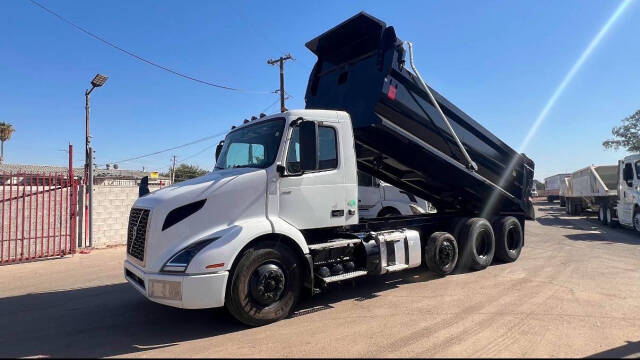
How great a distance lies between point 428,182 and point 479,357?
4397mm

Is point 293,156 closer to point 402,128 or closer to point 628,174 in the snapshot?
point 402,128

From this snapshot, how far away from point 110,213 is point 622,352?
12732 mm

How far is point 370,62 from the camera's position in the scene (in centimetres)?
598

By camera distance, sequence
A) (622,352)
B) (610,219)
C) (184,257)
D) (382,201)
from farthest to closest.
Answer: (610,219) → (382,201) → (184,257) → (622,352)

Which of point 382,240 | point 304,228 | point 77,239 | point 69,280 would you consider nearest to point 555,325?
point 382,240

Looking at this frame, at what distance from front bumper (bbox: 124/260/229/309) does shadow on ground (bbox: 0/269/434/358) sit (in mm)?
487

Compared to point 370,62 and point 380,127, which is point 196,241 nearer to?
point 380,127

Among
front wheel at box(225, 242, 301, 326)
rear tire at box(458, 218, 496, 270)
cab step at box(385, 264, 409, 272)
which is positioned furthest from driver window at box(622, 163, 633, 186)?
front wheel at box(225, 242, 301, 326)

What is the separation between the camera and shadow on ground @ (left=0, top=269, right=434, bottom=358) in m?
4.12

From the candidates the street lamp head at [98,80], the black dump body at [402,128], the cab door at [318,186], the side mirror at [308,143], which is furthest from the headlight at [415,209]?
the street lamp head at [98,80]

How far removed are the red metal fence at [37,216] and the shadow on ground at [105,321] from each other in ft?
13.6

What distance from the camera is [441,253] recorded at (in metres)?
6.98

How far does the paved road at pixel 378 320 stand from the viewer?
3924mm

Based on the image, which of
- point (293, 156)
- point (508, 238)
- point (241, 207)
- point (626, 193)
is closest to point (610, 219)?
point (626, 193)
